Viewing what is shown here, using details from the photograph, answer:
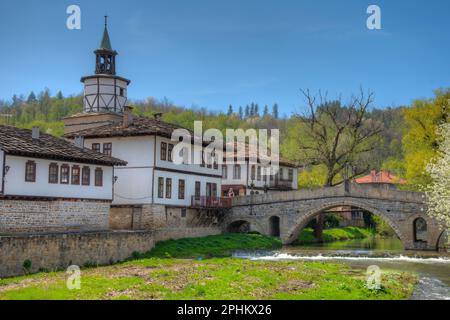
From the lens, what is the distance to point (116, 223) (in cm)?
3553

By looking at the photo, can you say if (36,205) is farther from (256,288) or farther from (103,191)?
(256,288)

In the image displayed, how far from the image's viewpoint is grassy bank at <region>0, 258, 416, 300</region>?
18.7 metres

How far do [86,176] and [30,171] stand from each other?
366 centimetres

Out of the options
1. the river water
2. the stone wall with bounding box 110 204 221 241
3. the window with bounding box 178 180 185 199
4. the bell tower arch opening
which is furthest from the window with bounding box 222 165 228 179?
the stone wall with bounding box 110 204 221 241

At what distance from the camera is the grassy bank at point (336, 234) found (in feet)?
154

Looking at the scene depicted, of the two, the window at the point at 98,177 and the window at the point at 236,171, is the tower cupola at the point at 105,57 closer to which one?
the window at the point at 236,171

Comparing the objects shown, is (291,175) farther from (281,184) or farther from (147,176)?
(147,176)

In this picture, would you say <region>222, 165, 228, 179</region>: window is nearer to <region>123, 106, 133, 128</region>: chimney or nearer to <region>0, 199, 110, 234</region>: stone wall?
<region>123, 106, 133, 128</region>: chimney

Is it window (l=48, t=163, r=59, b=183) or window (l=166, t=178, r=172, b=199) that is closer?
window (l=48, t=163, r=59, b=183)

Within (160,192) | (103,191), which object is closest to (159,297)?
(103,191)

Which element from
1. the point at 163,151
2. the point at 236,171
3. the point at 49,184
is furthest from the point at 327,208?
the point at 49,184

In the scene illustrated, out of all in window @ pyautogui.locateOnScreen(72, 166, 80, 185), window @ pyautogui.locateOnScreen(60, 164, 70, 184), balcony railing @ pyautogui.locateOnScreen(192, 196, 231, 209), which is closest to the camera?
window @ pyautogui.locateOnScreen(60, 164, 70, 184)

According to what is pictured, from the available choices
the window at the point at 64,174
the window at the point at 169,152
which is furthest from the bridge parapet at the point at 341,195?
the window at the point at 64,174

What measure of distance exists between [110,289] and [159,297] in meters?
2.08
